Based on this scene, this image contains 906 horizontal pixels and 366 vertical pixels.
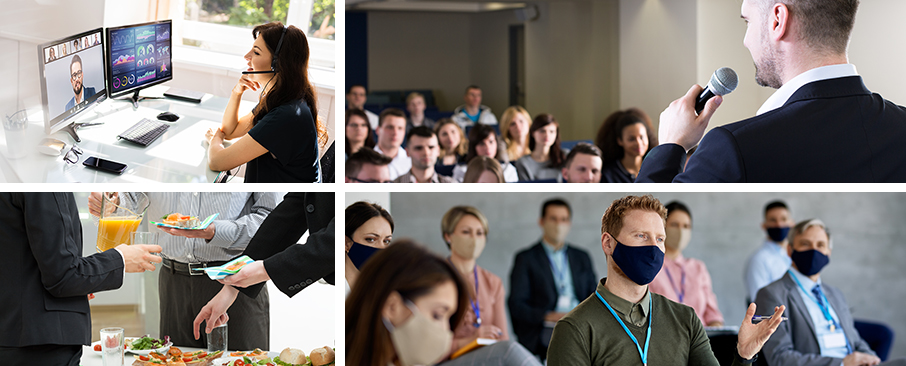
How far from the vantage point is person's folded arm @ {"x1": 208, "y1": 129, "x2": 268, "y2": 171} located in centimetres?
158

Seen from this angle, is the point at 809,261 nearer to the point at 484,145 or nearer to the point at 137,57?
the point at 484,145

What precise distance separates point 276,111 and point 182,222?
0.34 meters

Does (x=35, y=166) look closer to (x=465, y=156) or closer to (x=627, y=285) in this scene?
(x=627, y=285)

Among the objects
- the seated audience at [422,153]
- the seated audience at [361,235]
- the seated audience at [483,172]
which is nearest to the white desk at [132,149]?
the seated audience at [361,235]

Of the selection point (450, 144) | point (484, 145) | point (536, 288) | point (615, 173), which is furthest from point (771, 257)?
point (450, 144)

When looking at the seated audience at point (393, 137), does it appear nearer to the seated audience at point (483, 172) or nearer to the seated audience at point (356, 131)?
the seated audience at point (356, 131)

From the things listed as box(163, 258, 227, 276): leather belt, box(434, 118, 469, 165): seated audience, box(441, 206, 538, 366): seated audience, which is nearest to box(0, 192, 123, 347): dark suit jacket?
box(163, 258, 227, 276): leather belt

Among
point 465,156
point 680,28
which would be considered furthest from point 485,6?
point 465,156

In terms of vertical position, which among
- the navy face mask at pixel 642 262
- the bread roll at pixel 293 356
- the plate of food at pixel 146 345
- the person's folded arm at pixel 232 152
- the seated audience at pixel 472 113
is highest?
the seated audience at pixel 472 113

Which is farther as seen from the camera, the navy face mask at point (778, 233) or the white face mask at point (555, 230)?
the navy face mask at point (778, 233)

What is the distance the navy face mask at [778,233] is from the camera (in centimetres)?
374

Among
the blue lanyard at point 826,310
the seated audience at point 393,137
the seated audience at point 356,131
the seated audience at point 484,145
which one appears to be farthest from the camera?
the seated audience at point 393,137

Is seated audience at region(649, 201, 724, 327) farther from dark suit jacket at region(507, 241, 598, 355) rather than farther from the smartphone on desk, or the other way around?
the smartphone on desk

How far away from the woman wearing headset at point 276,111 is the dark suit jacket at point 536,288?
1972 millimetres
